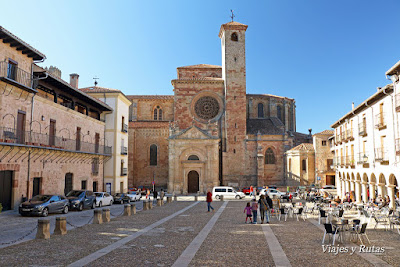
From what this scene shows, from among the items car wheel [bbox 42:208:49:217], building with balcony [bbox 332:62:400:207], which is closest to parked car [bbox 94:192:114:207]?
car wheel [bbox 42:208:49:217]

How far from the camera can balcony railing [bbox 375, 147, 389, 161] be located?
20369 millimetres

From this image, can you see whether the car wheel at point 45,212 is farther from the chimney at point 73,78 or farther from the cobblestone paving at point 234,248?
the chimney at point 73,78

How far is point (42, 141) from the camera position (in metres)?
20.6

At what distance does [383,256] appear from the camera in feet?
29.8

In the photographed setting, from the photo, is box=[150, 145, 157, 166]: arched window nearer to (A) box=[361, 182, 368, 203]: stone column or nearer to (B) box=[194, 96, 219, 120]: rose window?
(B) box=[194, 96, 219, 120]: rose window

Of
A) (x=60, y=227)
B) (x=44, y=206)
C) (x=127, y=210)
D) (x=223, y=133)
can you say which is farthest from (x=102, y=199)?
(x=223, y=133)

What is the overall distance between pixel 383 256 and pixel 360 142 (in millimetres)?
17442

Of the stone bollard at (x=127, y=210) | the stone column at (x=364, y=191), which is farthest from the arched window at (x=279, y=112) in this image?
the stone bollard at (x=127, y=210)

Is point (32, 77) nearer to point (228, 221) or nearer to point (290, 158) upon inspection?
point (228, 221)

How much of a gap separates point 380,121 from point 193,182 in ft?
80.6

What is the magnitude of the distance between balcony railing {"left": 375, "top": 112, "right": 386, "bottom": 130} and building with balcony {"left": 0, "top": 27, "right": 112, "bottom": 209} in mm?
19281

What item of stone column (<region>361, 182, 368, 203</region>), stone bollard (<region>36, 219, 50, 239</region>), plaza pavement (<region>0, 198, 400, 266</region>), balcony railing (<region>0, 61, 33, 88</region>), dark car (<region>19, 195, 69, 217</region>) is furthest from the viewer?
stone column (<region>361, 182, 368, 203</region>)

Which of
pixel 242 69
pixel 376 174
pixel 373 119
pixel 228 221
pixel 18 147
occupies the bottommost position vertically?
pixel 228 221

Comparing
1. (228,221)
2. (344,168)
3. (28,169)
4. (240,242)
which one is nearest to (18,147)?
(28,169)
